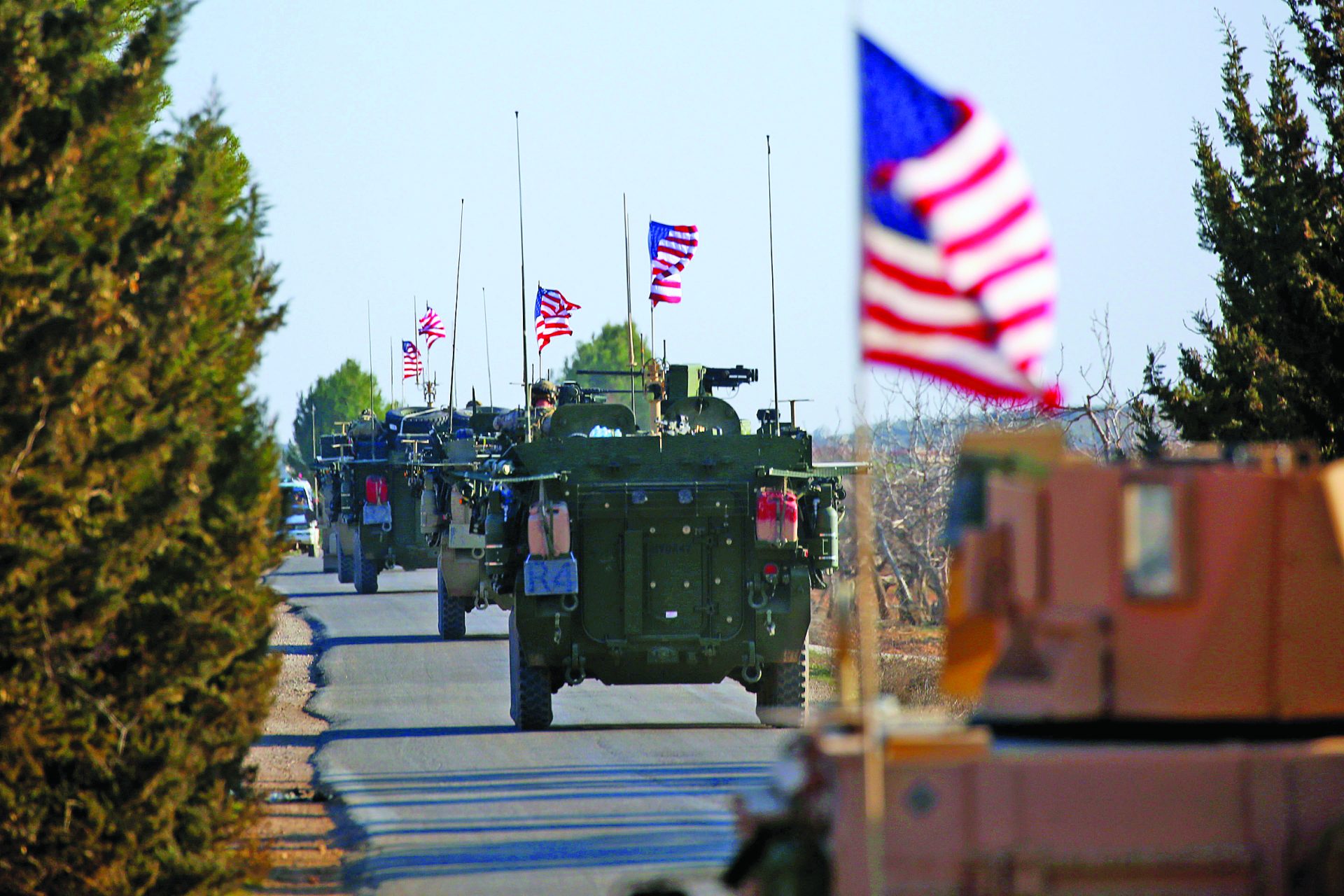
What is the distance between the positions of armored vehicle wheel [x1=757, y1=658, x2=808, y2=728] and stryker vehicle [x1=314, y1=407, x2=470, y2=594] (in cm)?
1223

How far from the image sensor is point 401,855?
1066 cm

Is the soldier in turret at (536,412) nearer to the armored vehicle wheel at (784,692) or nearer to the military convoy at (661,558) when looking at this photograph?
the military convoy at (661,558)

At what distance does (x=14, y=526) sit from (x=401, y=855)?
3.70m

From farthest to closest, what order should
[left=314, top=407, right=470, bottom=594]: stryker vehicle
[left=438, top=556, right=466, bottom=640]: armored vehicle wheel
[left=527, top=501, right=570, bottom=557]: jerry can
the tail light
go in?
the tail light, [left=314, top=407, right=470, bottom=594]: stryker vehicle, [left=438, top=556, right=466, bottom=640]: armored vehicle wheel, [left=527, top=501, right=570, bottom=557]: jerry can

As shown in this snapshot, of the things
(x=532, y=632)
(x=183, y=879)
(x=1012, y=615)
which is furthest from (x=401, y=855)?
(x=1012, y=615)

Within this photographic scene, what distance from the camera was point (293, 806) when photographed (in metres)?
12.4

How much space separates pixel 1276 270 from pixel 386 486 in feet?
54.7

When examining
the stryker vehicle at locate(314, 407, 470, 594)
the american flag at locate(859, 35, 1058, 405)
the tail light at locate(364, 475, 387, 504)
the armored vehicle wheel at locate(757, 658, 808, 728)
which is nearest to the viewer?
the american flag at locate(859, 35, 1058, 405)

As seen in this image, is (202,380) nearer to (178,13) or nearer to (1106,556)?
(178,13)

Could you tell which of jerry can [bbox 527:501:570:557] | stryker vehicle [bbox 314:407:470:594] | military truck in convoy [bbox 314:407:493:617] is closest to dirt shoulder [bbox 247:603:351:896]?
jerry can [bbox 527:501:570:557]

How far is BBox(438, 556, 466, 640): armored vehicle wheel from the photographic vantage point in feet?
77.7

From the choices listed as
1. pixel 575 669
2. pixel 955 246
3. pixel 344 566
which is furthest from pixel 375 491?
pixel 955 246

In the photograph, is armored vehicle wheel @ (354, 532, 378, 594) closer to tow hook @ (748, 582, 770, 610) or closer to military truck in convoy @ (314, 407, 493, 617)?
military truck in convoy @ (314, 407, 493, 617)

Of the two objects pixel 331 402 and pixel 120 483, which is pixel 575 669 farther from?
pixel 331 402
